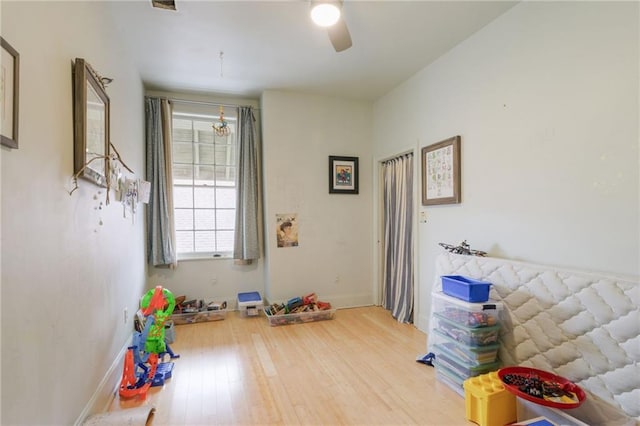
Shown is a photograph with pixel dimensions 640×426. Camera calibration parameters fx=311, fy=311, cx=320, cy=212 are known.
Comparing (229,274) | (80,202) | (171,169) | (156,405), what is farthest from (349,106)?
(156,405)

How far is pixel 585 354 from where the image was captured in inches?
70.6

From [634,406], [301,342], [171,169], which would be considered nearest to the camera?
[634,406]

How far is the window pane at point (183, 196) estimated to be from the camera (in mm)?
4156

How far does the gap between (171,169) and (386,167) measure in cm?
285

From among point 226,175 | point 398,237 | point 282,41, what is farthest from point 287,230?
point 282,41

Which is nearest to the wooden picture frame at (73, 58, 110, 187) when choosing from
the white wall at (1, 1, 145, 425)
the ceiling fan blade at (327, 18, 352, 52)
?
the white wall at (1, 1, 145, 425)

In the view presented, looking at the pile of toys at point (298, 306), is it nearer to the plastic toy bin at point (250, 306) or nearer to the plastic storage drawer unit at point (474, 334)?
the plastic toy bin at point (250, 306)

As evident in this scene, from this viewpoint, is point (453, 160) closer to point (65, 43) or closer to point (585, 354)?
point (585, 354)

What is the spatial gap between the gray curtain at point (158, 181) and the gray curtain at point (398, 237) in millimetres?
2842

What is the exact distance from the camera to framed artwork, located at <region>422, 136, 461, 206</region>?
293cm

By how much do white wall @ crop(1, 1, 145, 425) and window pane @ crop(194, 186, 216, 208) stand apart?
1.98 m

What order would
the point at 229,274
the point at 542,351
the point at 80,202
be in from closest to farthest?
the point at 80,202
the point at 542,351
the point at 229,274

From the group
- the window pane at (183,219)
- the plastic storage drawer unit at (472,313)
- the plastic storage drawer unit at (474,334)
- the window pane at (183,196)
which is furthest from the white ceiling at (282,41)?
the plastic storage drawer unit at (474,334)

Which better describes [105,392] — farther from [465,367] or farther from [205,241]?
[465,367]
